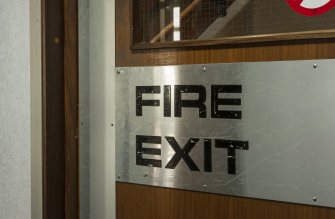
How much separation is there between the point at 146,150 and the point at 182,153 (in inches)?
4.7

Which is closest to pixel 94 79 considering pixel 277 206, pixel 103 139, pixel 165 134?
pixel 103 139

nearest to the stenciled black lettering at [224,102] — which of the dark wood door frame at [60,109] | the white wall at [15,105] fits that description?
the dark wood door frame at [60,109]

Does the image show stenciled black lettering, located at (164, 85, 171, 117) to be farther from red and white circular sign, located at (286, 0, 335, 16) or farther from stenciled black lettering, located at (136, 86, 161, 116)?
red and white circular sign, located at (286, 0, 335, 16)

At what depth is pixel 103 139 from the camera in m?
1.12

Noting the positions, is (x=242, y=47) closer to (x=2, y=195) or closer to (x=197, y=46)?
(x=197, y=46)

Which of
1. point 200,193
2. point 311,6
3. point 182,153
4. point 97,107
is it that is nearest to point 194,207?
point 200,193

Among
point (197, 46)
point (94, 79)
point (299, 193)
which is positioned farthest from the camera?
point (94, 79)

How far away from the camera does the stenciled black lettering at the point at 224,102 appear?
948 mm

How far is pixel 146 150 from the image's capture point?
107cm

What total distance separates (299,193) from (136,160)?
49cm

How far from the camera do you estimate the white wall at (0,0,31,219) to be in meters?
1.08

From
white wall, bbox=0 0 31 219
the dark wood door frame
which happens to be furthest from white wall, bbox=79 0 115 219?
white wall, bbox=0 0 31 219

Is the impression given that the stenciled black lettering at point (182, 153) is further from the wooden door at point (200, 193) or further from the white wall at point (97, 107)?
the white wall at point (97, 107)

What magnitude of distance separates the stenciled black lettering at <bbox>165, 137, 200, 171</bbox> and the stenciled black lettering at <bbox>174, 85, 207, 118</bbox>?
8 centimetres
